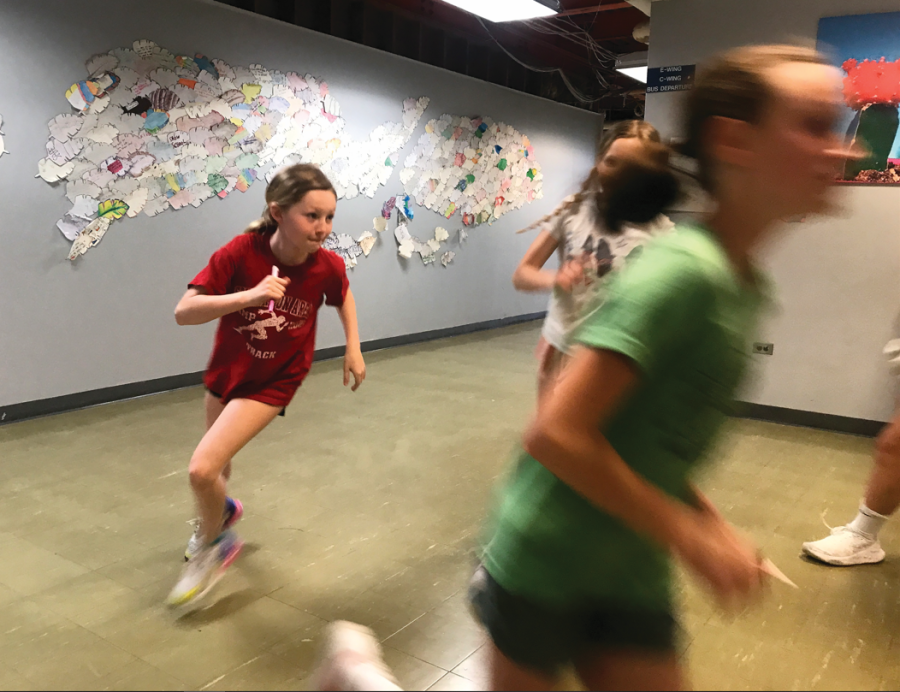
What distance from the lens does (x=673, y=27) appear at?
177 inches

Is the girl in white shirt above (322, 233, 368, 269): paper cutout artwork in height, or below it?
above

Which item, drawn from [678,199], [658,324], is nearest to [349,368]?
[678,199]

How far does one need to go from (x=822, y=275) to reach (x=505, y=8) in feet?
9.88

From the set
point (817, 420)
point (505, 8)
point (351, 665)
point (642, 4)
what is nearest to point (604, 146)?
point (351, 665)

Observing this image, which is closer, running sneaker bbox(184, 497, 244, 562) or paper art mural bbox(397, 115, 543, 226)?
running sneaker bbox(184, 497, 244, 562)

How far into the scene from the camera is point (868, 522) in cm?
255

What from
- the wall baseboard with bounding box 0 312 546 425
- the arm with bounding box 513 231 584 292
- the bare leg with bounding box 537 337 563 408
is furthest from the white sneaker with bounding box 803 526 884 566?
the wall baseboard with bounding box 0 312 546 425

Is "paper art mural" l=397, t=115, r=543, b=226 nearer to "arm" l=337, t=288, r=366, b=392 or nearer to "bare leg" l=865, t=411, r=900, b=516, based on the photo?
"arm" l=337, t=288, r=366, b=392

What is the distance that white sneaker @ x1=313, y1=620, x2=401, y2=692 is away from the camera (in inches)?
29.1

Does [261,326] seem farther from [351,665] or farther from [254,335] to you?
[351,665]

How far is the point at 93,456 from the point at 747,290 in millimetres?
3422

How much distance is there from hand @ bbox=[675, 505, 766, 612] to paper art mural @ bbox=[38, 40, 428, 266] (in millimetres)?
4305

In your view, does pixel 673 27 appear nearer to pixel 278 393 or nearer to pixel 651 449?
pixel 278 393

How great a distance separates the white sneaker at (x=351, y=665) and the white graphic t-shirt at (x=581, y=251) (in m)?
1.07
